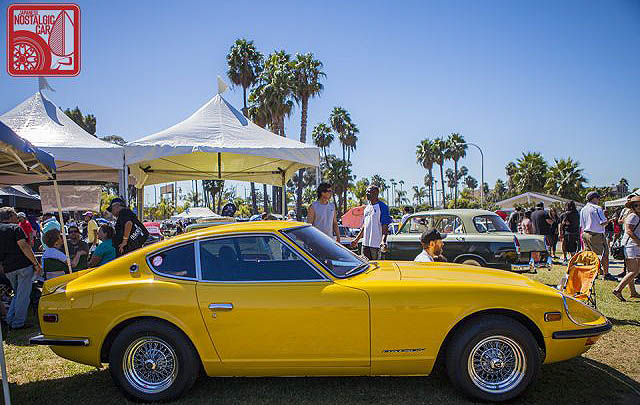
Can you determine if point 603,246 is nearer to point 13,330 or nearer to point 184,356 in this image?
point 184,356

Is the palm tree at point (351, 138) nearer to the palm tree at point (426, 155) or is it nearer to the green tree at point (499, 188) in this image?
the palm tree at point (426, 155)

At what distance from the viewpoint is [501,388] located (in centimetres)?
345

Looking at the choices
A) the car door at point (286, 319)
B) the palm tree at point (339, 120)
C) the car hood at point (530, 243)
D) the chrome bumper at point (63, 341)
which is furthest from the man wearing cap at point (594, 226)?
the palm tree at point (339, 120)

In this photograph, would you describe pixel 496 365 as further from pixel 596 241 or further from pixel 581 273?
pixel 596 241

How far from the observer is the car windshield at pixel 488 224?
8.55m

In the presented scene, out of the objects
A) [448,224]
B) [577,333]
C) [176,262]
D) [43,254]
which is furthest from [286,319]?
[448,224]

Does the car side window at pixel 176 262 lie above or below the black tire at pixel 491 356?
above

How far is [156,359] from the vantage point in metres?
3.63

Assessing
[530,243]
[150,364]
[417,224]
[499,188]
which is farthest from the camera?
[499,188]

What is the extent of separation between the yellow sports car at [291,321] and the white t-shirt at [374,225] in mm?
3089

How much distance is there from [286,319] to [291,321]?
0.04m

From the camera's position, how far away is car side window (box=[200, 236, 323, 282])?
12.0 ft

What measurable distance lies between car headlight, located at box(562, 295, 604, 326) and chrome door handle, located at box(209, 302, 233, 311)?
2.54m

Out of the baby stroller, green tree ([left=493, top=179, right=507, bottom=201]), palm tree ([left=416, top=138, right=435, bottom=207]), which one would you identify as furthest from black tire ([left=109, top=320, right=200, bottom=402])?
green tree ([left=493, top=179, right=507, bottom=201])
